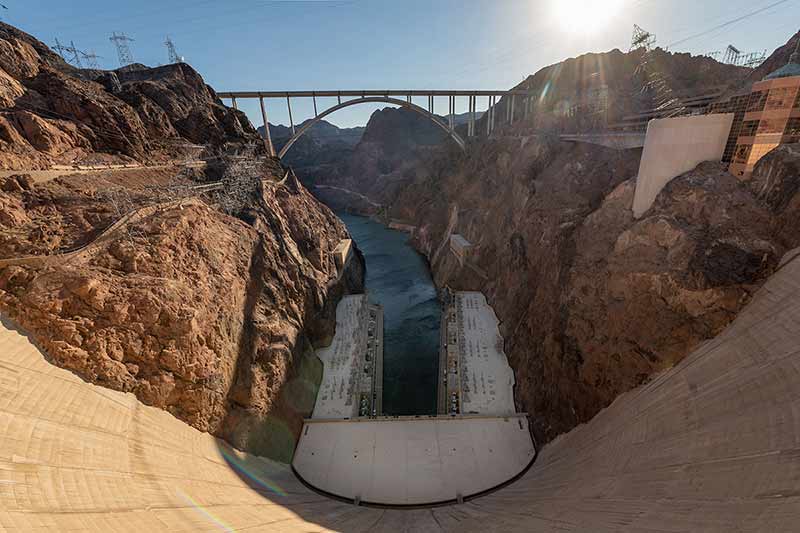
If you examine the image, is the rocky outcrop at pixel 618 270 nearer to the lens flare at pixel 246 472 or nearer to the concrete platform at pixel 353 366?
the concrete platform at pixel 353 366

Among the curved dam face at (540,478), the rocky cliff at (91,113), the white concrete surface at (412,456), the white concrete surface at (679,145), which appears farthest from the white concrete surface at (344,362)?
the white concrete surface at (679,145)

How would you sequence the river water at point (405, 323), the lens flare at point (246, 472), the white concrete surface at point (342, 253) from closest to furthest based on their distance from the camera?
1. the lens flare at point (246, 472)
2. the river water at point (405, 323)
3. the white concrete surface at point (342, 253)

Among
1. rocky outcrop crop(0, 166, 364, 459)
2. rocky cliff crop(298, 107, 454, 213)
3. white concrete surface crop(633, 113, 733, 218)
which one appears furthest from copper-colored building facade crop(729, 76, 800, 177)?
rocky cliff crop(298, 107, 454, 213)

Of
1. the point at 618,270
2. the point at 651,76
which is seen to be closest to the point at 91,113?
the point at 618,270

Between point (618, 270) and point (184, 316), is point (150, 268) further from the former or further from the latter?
point (618, 270)

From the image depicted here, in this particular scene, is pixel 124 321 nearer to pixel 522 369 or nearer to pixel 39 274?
pixel 39 274

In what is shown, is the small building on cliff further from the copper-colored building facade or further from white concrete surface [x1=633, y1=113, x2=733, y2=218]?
white concrete surface [x1=633, y1=113, x2=733, y2=218]
